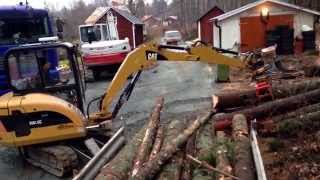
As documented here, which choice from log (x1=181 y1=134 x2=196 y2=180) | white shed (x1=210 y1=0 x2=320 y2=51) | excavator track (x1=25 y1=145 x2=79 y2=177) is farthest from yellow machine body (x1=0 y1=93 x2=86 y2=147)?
white shed (x1=210 y1=0 x2=320 y2=51)

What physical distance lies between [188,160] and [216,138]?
5.16 ft

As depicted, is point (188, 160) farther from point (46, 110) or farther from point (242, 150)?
point (46, 110)

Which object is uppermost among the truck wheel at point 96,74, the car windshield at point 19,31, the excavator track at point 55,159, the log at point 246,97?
the car windshield at point 19,31

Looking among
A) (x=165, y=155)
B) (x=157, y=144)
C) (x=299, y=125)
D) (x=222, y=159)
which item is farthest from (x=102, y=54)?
(x=222, y=159)

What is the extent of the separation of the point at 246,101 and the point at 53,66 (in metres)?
4.63

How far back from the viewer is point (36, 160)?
34.6 feet

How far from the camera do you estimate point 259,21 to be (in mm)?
30891

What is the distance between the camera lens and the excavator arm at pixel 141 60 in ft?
40.2

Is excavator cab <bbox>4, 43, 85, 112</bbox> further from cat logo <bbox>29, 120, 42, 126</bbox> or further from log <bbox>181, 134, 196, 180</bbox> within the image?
log <bbox>181, 134, 196, 180</bbox>

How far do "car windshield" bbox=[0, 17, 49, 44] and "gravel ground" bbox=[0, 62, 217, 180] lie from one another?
11.8 feet

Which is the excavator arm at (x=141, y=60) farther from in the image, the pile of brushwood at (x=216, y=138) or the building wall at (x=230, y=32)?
the building wall at (x=230, y=32)

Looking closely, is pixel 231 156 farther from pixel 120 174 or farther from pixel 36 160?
pixel 36 160

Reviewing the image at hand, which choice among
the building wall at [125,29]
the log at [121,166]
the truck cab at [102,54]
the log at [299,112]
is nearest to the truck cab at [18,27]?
the truck cab at [102,54]

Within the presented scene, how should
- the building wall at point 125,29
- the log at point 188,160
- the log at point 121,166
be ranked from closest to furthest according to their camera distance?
1. the log at point 188,160
2. the log at point 121,166
3. the building wall at point 125,29
